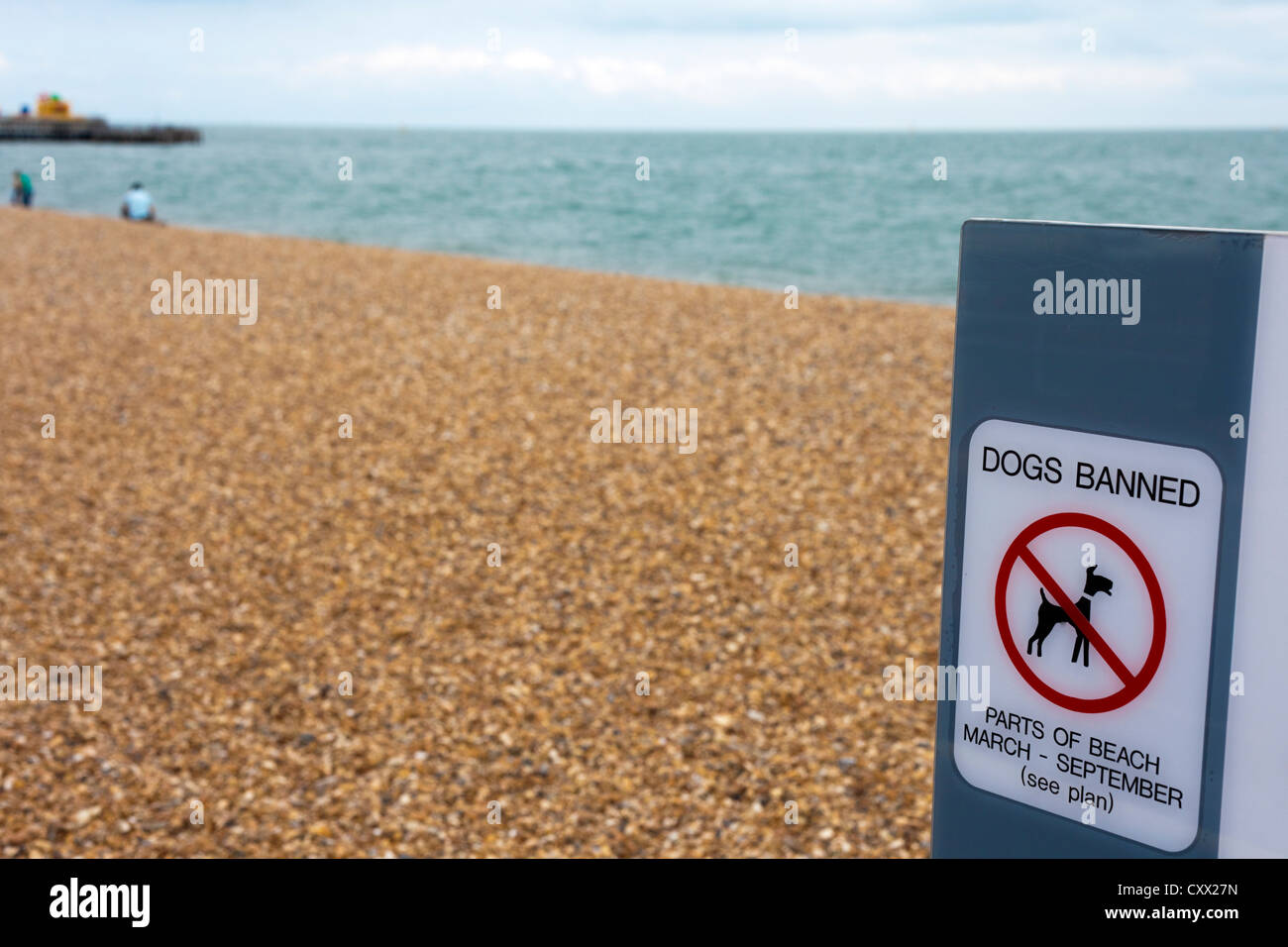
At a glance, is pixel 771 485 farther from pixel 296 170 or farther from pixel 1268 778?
pixel 296 170

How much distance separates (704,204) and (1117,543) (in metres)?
45.5

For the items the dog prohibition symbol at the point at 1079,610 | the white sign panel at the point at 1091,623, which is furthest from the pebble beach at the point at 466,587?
the dog prohibition symbol at the point at 1079,610

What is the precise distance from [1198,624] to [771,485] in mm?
7669

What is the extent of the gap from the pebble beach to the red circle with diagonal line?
3457 mm

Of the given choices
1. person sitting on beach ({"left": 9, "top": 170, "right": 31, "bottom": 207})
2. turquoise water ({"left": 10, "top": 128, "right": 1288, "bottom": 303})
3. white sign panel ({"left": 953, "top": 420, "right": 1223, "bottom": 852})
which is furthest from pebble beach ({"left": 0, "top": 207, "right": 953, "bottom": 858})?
person sitting on beach ({"left": 9, "top": 170, "right": 31, "bottom": 207})

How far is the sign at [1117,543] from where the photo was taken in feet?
6.75

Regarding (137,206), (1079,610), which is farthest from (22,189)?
(1079,610)

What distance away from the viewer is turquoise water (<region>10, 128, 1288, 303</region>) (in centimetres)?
3077

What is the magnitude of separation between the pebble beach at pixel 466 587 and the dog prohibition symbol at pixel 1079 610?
11.6 ft

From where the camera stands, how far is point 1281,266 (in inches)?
77.1

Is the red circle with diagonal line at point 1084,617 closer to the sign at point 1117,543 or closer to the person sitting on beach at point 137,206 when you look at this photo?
the sign at point 1117,543

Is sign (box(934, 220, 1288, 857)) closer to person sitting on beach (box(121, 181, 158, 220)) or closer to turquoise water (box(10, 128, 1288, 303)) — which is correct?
turquoise water (box(10, 128, 1288, 303))
